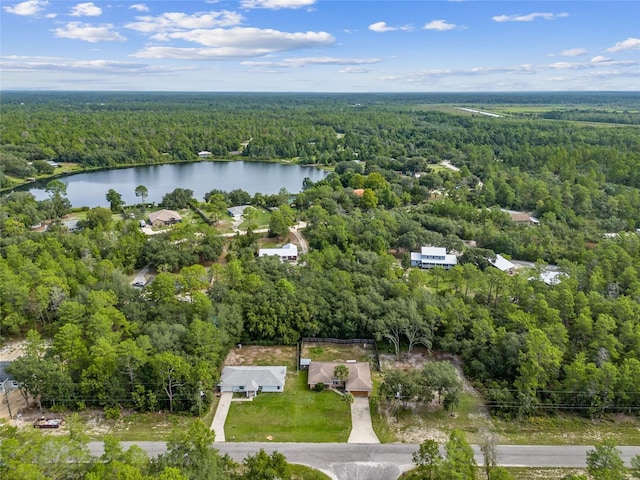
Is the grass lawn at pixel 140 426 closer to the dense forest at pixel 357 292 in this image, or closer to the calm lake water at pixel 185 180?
the dense forest at pixel 357 292

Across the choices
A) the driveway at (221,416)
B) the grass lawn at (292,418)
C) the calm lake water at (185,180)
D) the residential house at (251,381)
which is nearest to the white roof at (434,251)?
the grass lawn at (292,418)

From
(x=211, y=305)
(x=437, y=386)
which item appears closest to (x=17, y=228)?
(x=211, y=305)

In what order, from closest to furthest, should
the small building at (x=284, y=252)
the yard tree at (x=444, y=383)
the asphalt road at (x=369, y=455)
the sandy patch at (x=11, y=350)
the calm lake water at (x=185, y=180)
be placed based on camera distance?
the asphalt road at (x=369, y=455)
the yard tree at (x=444, y=383)
the sandy patch at (x=11, y=350)
the small building at (x=284, y=252)
the calm lake water at (x=185, y=180)

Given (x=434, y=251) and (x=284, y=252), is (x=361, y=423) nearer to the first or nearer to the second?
(x=284, y=252)

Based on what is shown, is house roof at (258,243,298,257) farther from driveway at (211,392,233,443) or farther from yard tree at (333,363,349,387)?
driveway at (211,392,233,443)

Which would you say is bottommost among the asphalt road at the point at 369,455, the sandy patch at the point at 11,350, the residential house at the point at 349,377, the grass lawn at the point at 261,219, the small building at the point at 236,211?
the asphalt road at the point at 369,455

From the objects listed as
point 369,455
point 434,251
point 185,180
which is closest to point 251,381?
point 369,455

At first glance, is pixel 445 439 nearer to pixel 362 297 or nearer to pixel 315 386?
pixel 315 386
